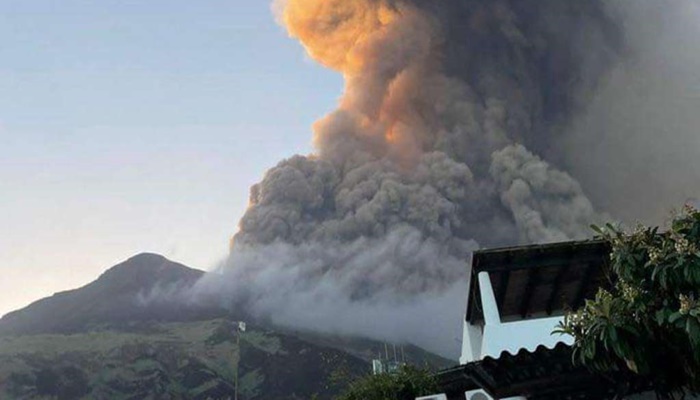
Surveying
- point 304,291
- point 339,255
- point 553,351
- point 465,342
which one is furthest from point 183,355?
point 553,351

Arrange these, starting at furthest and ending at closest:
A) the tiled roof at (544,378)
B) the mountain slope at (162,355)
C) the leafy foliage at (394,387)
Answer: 1. the mountain slope at (162,355)
2. the leafy foliage at (394,387)
3. the tiled roof at (544,378)

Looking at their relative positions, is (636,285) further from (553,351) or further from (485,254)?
(485,254)

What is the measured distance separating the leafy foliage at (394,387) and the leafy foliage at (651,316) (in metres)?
8.35

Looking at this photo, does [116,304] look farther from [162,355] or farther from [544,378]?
[544,378]

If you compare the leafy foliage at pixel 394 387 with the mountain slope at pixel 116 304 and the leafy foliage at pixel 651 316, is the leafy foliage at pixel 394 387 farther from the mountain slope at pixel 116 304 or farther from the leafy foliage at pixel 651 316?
the mountain slope at pixel 116 304

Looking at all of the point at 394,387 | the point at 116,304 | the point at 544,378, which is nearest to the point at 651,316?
the point at 544,378

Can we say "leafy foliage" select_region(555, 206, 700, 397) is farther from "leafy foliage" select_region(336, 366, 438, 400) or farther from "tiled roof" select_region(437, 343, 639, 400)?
"leafy foliage" select_region(336, 366, 438, 400)

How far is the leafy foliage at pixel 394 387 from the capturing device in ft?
46.5

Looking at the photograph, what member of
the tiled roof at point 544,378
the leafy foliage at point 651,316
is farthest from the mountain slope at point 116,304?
the leafy foliage at point 651,316

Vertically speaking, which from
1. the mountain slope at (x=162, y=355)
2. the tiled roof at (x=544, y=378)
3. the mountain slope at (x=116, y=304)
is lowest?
the tiled roof at (x=544, y=378)

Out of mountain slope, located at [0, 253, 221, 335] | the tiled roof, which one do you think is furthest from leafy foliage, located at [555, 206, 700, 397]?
mountain slope, located at [0, 253, 221, 335]

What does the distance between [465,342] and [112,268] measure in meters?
161

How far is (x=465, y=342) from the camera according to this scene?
18781mm

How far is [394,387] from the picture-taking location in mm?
14391
